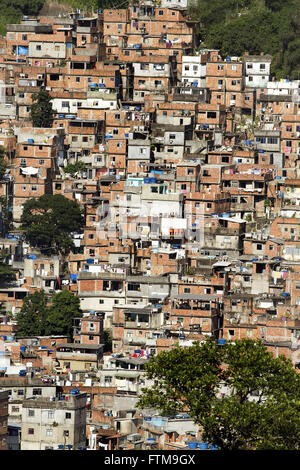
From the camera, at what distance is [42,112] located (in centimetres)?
8125

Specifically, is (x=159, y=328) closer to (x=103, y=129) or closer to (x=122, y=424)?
(x=122, y=424)

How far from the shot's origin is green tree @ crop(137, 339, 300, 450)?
42.9m

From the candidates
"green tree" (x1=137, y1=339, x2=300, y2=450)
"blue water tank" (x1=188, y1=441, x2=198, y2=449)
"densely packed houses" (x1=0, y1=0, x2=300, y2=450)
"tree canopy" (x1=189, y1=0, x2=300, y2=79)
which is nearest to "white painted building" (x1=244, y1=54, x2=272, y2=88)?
"densely packed houses" (x1=0, y1=0, x2=300, y2=450)

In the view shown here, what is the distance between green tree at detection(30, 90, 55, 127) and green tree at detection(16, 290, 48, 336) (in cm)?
1427

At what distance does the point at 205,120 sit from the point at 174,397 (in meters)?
37.0

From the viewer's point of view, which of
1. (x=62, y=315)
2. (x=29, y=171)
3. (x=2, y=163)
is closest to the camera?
(x=62, y=315)

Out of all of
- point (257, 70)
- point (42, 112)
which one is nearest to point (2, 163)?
point (42, 112)

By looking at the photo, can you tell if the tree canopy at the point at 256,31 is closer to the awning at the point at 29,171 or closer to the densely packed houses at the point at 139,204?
the densely packed houses at the point at 139,204

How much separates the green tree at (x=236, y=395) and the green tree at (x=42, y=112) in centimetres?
3579

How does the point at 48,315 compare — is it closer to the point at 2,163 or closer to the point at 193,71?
the point at 2,163

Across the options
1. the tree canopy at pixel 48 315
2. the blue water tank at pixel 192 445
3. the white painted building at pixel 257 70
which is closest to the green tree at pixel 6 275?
the tree canopy at pixel 48 315

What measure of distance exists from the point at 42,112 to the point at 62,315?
1598 cm

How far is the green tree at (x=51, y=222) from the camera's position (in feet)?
242
